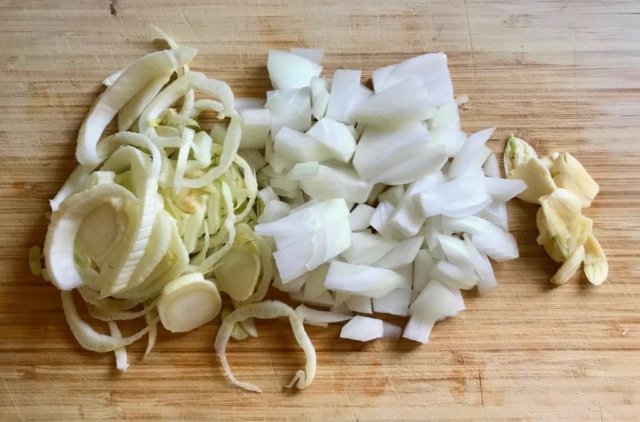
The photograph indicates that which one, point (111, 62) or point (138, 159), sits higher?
point (111, 62)

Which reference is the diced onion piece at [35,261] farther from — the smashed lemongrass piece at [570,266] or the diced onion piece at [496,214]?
the smashed lemongrass piece at [570,266]

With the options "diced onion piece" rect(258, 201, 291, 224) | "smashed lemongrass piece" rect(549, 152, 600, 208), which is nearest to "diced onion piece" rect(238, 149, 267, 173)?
"diced onion piece" rect(258, 201, 291, 224)

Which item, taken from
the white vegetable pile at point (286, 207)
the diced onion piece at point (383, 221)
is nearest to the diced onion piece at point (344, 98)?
the white vegetable pile at point (286, 207)

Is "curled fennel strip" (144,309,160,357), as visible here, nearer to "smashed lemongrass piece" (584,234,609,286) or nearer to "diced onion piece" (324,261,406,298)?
"diced onion piece" (324,261,406,298)

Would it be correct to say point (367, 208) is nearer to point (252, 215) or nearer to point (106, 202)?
point (252, 215)

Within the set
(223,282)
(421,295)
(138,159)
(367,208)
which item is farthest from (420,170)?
(138,159)

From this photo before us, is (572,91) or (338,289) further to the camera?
(572,91)

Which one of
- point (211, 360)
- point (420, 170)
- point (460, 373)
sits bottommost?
point (460, 373)

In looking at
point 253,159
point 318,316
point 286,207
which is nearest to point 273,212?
point 286,207

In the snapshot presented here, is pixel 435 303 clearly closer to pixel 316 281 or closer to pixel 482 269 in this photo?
pixel 482 269
